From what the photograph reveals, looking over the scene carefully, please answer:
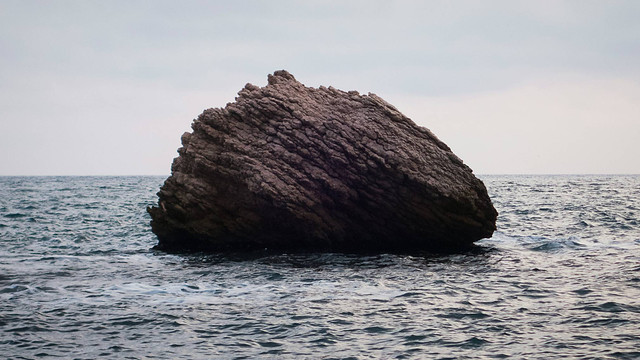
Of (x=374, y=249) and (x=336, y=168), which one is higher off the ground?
(x=336, y=168)

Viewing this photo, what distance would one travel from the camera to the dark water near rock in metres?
10.8

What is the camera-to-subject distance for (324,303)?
14.1m

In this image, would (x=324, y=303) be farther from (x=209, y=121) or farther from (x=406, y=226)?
(x=209, y=121)

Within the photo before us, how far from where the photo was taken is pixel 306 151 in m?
22.1

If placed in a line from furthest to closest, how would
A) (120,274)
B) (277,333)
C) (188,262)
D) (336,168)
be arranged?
(336,168)
(188,262)
(120,274)
(277,333)

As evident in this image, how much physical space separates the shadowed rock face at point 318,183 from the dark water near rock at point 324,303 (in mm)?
1561

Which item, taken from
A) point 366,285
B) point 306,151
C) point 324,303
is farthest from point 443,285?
point 306,151

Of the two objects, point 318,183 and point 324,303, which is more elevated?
point 318,183

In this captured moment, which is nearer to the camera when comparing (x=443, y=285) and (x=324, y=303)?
(x=324, y=303)

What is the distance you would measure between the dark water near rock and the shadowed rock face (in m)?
1.56

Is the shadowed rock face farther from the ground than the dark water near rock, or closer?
farther from the ground

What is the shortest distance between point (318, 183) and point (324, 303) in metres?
8.26

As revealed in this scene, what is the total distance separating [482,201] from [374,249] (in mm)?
4446

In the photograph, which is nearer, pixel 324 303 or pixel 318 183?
pixel 324 303
